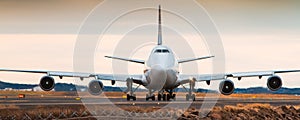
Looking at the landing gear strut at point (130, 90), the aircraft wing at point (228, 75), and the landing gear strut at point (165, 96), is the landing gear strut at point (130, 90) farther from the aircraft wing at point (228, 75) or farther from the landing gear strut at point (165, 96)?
the aircraft wing at point (228, 75)

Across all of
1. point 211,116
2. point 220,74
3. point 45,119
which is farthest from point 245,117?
point 220,74

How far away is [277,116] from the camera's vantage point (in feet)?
163

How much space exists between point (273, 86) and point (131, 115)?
2191 cm

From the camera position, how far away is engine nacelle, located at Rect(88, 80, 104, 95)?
206 feet

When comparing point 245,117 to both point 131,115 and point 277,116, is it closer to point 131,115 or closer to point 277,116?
point 277,116

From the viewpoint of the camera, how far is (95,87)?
6334 centimetres

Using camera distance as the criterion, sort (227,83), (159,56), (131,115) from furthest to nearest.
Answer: (227,83)
(159,56)
(131,115)

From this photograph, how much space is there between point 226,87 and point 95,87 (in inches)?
470

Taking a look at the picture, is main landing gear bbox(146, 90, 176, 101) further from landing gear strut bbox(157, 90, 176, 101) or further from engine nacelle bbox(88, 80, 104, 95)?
engine nacelle bbox(88, 80, 104, 95)

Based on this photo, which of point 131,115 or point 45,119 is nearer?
point 45,119

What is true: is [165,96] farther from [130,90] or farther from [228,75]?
[228,75]

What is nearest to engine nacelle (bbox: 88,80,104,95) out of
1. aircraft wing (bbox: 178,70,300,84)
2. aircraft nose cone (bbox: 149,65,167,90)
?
aircraft nose cone (bbox: 149,65,167,90)

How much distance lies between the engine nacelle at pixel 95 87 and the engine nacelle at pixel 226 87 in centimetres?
1108

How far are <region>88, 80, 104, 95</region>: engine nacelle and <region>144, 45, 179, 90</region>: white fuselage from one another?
14.0 feet
